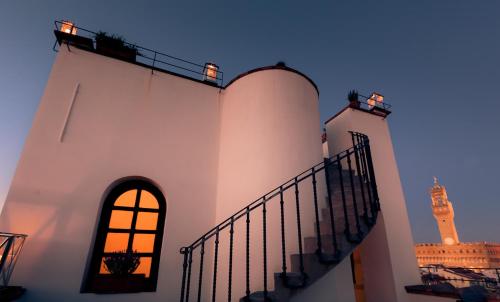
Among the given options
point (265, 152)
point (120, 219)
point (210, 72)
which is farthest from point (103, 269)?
point (210, 72)

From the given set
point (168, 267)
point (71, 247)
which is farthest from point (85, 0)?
point (168, 267)

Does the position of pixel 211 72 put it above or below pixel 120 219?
above

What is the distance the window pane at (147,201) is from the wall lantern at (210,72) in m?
2.67

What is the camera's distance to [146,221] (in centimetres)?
346

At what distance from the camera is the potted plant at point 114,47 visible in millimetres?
3963

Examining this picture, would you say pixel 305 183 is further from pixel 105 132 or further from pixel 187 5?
pixel 187 5

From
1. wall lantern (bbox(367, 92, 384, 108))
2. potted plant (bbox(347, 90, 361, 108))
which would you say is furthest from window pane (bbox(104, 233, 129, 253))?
wall lantern (bbox(367, 92, 384, 108))

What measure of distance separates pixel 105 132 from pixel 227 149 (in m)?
2.01

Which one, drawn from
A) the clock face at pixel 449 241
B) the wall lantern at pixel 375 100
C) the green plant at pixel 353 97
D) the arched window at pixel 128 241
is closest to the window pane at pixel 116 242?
the arched window at pixel 128 241

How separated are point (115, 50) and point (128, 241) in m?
3.39

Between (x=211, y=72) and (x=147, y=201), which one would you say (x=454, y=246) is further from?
(x=147, y=201)

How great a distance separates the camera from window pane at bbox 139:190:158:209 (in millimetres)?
3521

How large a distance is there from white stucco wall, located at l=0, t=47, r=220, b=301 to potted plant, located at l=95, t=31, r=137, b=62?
0.48 feet

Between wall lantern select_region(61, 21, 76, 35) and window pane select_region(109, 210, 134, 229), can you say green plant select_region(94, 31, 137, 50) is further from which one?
window pane select_region(109, 210, 134, 229)
